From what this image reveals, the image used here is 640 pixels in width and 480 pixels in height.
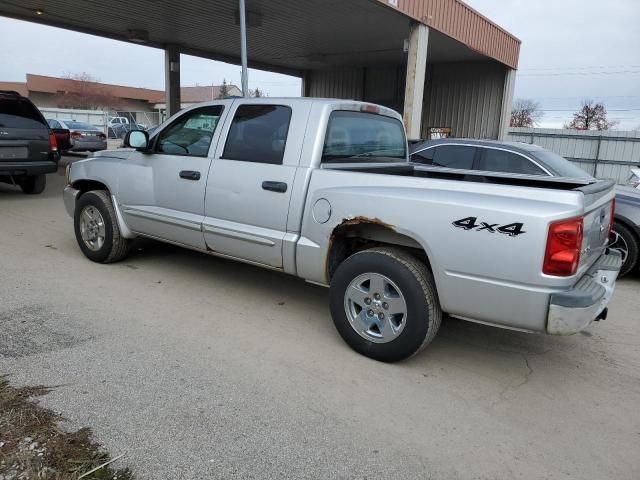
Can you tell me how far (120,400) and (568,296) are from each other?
2705 mm

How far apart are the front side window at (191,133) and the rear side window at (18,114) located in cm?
538

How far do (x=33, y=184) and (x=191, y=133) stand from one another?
7.13 metres

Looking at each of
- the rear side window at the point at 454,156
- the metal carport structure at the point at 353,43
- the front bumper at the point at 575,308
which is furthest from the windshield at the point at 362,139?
the metal carport structure at the point at 353,43

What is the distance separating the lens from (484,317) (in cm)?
330

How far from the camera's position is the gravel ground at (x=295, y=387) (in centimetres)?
268

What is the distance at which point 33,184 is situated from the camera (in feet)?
34.6

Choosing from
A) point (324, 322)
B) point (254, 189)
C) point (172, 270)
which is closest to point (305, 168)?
point (254, 189)

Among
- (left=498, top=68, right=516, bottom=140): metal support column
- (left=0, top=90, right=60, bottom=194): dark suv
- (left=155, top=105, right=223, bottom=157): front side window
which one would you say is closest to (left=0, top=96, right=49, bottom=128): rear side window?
(left=0, top=90, right=60, bottom=194): dark suv

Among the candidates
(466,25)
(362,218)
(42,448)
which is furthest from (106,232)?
(466,25)

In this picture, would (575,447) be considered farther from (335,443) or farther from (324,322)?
(324,322)

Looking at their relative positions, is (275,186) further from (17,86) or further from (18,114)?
(17,86)

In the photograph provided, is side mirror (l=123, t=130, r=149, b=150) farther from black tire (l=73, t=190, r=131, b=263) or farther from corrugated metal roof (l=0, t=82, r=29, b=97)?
corrugated metal roof (l=0, t=82, r=29, b=97)

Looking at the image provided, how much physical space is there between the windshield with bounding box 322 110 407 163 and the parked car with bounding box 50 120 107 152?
18509 mm

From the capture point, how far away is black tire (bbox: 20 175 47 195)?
412 inches
